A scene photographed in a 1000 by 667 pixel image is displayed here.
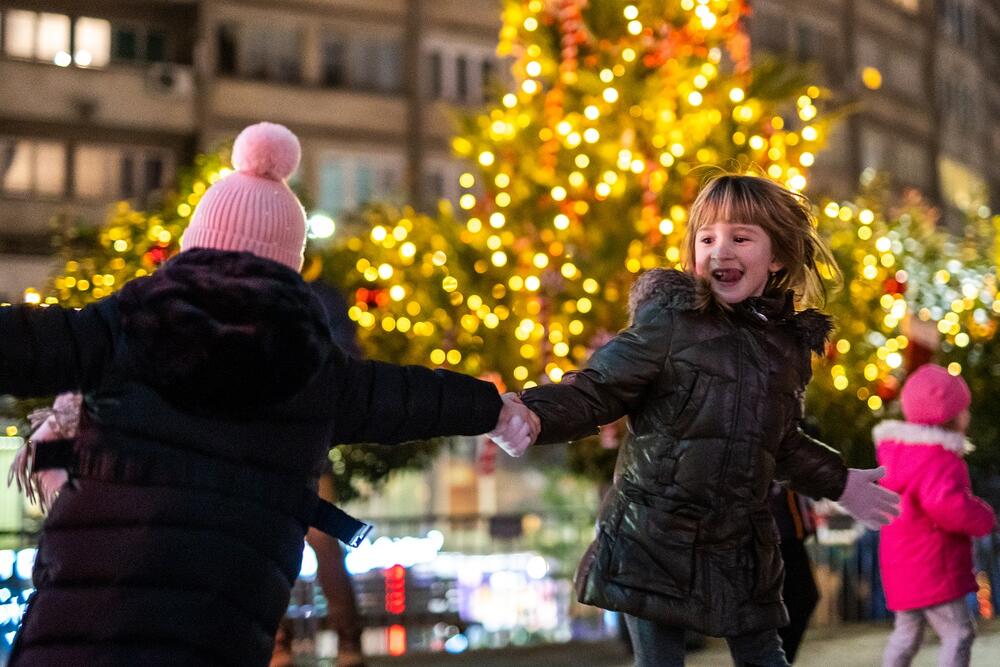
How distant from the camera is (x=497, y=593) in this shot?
10.4 meters

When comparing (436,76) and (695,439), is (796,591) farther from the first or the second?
(436,76)

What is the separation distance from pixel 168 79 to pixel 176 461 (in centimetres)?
2744

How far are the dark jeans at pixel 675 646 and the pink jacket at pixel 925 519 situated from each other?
2264 millimetres

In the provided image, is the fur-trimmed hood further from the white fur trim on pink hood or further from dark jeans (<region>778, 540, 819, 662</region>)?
dark jeans (<region>778, 540, 819, 662</region>)

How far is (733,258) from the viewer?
15.3ft

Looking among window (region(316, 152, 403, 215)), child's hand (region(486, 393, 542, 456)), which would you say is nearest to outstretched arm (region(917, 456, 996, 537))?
child's hand (region(486, 393, 542, 456))

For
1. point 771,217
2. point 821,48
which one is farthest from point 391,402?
point 821,48

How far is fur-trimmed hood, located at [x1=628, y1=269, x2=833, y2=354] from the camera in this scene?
14.6 feet

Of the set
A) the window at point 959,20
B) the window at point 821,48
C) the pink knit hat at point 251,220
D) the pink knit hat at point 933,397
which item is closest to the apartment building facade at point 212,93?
the window at point 821,48

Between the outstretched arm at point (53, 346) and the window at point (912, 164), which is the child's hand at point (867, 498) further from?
the window at point (912, 164)

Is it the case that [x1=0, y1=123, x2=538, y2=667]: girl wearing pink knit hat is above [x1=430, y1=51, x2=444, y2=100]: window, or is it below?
below

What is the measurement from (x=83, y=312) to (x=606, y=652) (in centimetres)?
673

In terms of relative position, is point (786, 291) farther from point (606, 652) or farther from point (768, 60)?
point (768, 60)

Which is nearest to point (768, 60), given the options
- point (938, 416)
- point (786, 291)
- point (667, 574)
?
point (938, 416)
